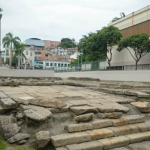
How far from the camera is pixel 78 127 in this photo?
2686mm

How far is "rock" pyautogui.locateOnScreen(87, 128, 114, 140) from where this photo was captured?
2578 millimetres

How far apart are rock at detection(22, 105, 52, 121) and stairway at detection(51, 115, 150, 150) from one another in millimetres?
391

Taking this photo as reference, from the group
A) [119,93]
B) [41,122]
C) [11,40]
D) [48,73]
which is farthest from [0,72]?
[11,40]

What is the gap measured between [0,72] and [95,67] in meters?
9.52

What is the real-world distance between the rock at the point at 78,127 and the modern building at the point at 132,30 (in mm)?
14286

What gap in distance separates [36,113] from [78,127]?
750 millimetres

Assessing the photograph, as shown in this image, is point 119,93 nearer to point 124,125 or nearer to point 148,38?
point 124,125

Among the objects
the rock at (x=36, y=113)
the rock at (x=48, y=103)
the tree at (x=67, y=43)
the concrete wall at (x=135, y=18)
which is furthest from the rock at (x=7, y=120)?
the tree at (x=67, y=43)

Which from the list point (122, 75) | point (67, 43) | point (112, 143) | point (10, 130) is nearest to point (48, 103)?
point (10, 130)

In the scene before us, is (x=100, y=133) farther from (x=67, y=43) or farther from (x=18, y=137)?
(x=67, y=43)

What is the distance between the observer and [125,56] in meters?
19.5

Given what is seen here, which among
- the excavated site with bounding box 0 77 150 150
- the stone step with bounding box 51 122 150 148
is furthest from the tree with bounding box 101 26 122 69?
the stone step with bounding box 51 122 150 148

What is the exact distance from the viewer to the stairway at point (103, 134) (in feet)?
7.78

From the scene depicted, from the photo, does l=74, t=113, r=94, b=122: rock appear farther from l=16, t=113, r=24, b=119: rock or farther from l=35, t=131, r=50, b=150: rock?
l=16, t=113, r=24, b=119: rock
